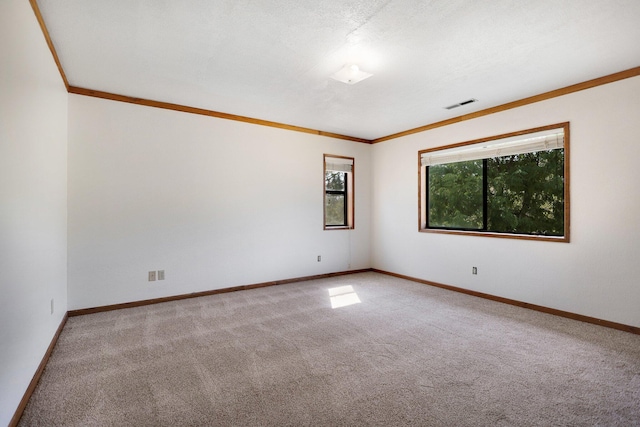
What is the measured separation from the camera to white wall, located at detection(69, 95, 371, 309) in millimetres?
3555

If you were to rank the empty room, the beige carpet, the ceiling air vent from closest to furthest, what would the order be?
the beige carpet < the empty room < the ceiling air vent

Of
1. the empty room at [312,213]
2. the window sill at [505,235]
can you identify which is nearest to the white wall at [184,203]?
the empty room at [312,213]

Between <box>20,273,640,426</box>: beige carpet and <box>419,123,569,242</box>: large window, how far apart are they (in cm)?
116

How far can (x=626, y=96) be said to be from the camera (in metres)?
3.06

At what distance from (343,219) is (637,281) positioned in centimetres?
390

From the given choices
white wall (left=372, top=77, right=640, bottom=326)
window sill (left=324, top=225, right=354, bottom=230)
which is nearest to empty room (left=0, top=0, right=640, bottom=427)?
white wall (left=372, top=77, right=640, bottom=326)

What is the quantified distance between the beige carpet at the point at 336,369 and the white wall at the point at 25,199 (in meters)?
0.32

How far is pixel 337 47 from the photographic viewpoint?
8.59 feet

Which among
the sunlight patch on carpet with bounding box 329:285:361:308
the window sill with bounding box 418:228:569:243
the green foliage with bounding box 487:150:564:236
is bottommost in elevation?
the sunlight patch on carpet with bounding box 329:285:361:308

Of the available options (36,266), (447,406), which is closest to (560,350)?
(447,406)

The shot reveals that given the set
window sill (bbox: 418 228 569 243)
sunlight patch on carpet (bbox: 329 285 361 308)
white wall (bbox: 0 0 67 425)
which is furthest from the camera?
sunlight patch on carpet (bbox: 329 285 361 308)

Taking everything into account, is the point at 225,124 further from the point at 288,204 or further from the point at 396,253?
the point at 396,253

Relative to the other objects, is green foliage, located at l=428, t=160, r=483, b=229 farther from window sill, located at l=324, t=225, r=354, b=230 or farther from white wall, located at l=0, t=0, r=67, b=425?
white wall, located at l=0, t=0, r=67, b=425

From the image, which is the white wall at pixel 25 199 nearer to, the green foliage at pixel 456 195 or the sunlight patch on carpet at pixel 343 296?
the sunlight patch on carpet at pixel 343 296
